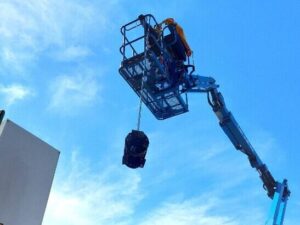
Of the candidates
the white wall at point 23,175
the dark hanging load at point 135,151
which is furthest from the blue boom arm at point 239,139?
the white wall at point 23,175

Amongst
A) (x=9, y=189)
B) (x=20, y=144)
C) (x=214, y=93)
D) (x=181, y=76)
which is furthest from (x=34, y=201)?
(x=214, y=93)

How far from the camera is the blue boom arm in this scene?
11.5 metres

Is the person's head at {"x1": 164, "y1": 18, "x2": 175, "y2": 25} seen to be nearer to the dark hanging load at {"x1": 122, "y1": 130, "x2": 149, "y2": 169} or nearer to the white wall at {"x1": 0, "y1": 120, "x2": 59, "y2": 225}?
the dark hanging load at {"x1": 122, "y1": 130, "x2": 149, "y2": 169}

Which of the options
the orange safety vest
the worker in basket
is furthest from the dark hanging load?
the orange safety vest

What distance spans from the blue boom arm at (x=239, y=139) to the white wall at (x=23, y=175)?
6.86m

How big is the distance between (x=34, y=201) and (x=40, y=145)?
2.23 feet

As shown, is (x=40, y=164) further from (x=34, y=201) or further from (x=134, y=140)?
(x=134, y=140)

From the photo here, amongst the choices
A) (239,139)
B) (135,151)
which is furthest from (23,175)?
(239,139)

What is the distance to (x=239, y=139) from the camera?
1175 centimetres

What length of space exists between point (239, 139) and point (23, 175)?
811 cm

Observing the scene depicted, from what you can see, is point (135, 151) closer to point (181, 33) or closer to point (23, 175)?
point (23, 175)

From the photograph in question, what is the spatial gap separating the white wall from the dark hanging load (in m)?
1.59

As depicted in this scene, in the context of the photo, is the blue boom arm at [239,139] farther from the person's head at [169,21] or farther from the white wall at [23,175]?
the white wall at [23,175]

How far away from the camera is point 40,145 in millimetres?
4984
